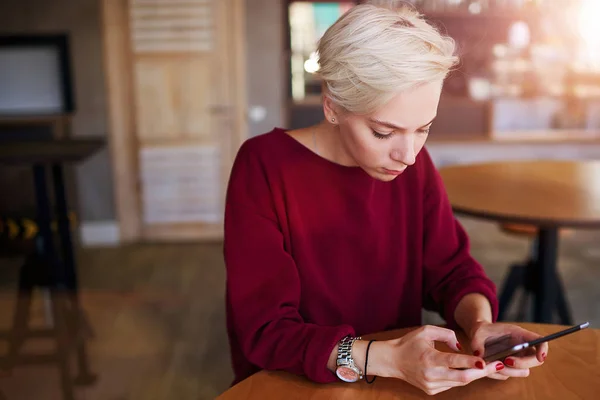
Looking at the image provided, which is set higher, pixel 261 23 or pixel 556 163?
pixel 261 23

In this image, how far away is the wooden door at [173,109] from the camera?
4.22m

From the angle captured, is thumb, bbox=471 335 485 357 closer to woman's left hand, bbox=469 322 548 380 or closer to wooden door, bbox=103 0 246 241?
woman's left hand, bbox=469 322 548 380

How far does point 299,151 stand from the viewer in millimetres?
1174

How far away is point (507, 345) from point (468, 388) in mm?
114

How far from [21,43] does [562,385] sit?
4262 millimetres

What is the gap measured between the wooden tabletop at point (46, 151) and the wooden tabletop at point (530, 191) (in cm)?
139

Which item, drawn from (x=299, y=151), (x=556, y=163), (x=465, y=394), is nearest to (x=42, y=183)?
(x=299, y=151)

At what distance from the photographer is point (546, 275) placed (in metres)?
2.23

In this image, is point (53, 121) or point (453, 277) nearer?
point (453, 277)

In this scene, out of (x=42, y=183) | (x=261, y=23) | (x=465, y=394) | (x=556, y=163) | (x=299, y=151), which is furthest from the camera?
(x=261, y=23)

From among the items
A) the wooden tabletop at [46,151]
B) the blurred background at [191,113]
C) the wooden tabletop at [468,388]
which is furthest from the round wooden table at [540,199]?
the wooden tabletop at [46,151]

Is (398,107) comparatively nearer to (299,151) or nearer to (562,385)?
(299,151)

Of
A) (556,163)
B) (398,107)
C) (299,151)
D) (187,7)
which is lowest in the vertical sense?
(556,163)

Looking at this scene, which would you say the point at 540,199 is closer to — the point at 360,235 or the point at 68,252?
the point at 360,235
